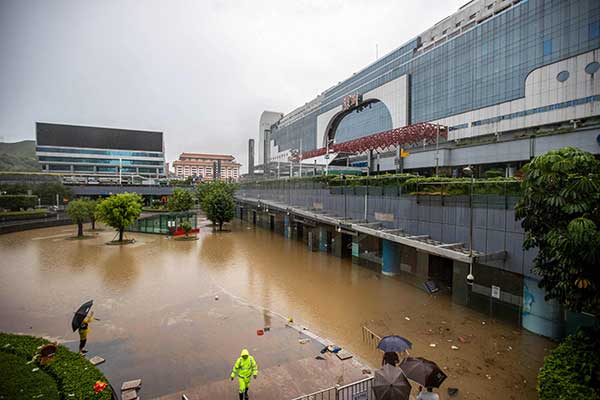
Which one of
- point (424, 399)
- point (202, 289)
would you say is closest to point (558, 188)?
point (424, 399)

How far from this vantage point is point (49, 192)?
51.5 metres

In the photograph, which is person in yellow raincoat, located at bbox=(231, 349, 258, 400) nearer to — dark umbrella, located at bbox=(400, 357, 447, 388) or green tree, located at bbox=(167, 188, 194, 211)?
dark umbrella, located at bbox=(400, 357, 447, 388)

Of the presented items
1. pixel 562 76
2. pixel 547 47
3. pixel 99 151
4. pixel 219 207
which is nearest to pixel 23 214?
pixel 219 207

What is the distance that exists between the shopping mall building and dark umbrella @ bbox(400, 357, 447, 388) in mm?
23876

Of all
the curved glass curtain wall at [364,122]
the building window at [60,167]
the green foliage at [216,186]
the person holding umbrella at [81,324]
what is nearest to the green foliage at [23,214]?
the green foliage at [216,186]

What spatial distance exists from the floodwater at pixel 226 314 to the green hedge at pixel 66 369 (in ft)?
3.84

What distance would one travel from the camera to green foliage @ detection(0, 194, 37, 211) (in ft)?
128

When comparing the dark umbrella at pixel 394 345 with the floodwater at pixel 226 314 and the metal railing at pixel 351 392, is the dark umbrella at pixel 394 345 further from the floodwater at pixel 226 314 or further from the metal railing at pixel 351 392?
the floodwater at pixel 226 314

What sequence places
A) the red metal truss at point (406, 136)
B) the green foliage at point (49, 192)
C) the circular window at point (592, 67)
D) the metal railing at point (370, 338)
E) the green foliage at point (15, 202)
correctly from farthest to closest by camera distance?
the green foliage at point (49, 192) < the green foliage at point (15, 202) < the red metal truss at point (406, 136) < the circular window at point (592, 67) < the metal railing at point (370, 338)

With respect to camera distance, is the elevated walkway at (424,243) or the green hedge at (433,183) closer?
the elevated walkway at (424,243)

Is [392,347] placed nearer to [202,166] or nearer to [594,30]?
[594,30]

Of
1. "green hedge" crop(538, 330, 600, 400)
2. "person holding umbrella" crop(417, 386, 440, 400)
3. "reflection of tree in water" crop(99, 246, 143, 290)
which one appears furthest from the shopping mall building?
"reflection of tree in water" crop(99, 246, 143, 290)

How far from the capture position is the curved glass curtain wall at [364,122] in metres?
54.4

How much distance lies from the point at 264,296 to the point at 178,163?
145695 mm
